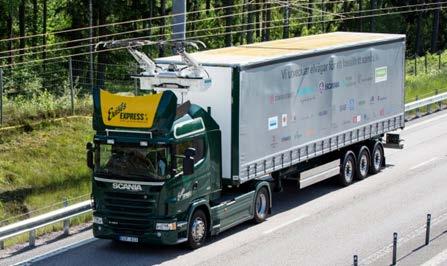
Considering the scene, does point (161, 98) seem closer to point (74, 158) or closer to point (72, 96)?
point (74, 158)

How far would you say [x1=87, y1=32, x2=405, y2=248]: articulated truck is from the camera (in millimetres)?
16359

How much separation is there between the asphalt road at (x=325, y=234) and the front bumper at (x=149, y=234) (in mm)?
359

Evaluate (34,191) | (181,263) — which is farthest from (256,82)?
(34,191)

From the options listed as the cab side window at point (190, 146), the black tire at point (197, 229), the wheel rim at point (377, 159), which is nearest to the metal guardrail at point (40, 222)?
the black tire at point (197, 229)

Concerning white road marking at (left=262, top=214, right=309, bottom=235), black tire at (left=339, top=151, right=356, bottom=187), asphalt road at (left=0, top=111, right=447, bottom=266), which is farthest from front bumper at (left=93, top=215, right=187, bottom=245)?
black tire at (left=339, top=151, right=356, bottom=187)

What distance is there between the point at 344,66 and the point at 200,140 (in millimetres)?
6634

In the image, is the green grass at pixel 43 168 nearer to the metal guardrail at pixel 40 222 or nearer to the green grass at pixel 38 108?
the green grass at pixel 38 108

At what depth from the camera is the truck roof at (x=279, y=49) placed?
61.0 feet

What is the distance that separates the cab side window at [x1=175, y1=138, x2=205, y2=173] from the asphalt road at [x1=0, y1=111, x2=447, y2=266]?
181 cm

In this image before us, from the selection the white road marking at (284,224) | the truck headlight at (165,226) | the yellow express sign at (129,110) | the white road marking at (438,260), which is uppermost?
the yellow express sign at (129,110)

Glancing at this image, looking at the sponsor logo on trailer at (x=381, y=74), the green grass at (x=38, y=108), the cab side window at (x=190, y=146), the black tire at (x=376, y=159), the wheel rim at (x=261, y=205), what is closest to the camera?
the cab side window at (x=190, y=146)

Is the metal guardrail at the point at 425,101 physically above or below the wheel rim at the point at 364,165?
above

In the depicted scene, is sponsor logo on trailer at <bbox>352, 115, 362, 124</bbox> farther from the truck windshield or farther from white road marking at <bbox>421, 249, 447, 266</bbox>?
the truck windshield

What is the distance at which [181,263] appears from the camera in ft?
53.4
